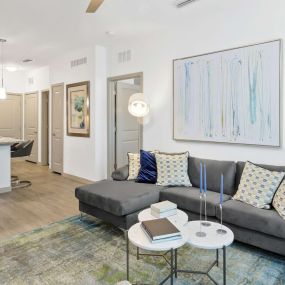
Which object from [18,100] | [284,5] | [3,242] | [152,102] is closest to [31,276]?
[3,242]

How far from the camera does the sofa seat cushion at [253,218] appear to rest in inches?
93.9

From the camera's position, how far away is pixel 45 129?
746 cm

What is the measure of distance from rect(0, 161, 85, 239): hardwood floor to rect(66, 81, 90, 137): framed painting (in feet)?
3.55

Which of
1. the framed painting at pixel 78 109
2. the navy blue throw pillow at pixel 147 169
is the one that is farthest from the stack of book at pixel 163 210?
the framed painting at pixel 78 109

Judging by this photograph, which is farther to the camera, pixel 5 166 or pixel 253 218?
pixel 5 166

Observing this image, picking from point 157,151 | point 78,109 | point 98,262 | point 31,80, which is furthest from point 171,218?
point 31,80

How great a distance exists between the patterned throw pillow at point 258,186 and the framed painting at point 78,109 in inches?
130

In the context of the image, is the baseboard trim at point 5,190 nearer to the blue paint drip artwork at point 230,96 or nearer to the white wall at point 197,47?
the white wall at point 197,47

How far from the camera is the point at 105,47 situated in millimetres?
5172

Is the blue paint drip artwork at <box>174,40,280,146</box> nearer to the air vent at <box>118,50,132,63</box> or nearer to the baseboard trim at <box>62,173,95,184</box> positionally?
the air vent at <box>118,50,132,63</box>

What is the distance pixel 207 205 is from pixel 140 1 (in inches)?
99.3

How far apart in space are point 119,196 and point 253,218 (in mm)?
1400

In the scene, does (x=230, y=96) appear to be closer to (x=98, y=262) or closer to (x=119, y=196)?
(x=119, y=196)

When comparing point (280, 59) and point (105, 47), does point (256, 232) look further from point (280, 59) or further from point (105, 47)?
point (105, 47)
